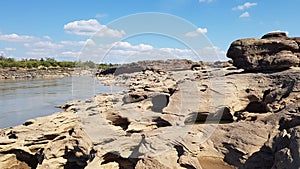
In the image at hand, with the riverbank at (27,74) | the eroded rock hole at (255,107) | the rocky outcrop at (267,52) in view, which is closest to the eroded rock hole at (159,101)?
the eroded rock hole at (255,107)

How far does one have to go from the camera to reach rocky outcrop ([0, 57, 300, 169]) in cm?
668

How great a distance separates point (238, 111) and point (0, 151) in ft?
31.4

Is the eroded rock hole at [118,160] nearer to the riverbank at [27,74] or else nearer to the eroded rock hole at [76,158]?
the eroded rock hole at [76,158]

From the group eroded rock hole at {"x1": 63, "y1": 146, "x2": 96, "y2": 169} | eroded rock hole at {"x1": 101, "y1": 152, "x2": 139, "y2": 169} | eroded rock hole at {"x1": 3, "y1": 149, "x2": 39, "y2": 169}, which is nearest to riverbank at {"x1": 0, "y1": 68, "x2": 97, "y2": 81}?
eroded rock hole at {"x1": 3, "y1": 149, "x2": 39, "y2": 169}

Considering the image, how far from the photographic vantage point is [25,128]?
11.1 metres

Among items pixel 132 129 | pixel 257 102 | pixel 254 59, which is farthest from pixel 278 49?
pixel 132 129

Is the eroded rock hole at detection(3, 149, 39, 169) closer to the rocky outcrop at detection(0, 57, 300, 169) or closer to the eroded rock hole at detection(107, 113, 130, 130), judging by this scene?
the rocky outcrop at detection(0, 57, 300, 169)

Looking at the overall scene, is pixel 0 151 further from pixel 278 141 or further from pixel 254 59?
pixel 254 59

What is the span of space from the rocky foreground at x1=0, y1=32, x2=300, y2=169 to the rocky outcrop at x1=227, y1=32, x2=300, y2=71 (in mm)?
328

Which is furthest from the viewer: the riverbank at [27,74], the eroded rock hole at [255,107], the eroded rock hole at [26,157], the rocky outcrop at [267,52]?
the riverbank at [27,74]

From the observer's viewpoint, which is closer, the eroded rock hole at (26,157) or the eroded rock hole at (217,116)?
the eroded rock hole at (26,157)

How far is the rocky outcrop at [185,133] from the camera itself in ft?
21.9

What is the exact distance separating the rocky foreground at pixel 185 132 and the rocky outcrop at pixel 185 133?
15 mm

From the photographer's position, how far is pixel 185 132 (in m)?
7.93
